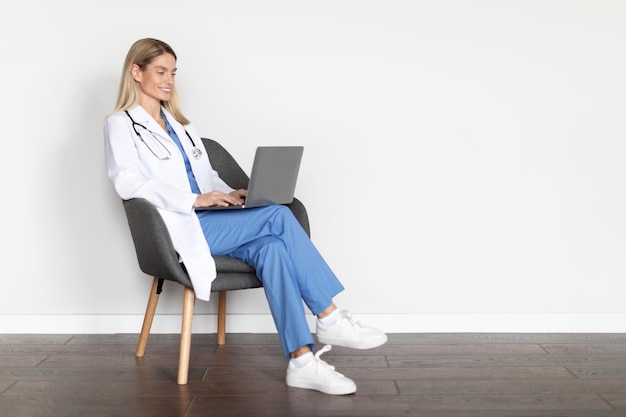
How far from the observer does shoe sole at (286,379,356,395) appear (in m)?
2.42

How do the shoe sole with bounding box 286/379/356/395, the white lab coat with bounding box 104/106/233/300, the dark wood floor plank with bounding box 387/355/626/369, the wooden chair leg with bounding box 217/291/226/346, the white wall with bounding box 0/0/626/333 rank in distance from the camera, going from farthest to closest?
the white wall with bounding box 0/0/626/333 → the wooden chair leg with bounding box 217/291/226/346 → the dark wood floor plank with bounding box 387/355/626/369 → the white lab coat with bounding box 104/106/233/300 → the shoe sole with bounding box 286/379/356/395

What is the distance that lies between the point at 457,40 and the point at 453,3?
0.52 ft

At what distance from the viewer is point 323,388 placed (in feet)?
8.02

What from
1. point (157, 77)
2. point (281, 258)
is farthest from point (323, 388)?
point (157, 77)

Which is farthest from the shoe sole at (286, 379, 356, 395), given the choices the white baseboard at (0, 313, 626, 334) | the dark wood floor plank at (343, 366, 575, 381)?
the white baseboard at (0, 313, 626, 334)

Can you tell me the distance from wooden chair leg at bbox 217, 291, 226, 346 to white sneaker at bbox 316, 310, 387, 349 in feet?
2.02

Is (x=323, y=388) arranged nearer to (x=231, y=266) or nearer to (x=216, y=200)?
(x=231, y=266)

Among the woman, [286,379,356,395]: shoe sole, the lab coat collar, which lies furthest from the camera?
the lab coat collar

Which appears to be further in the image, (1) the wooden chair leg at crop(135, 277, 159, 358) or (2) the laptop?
(1) the wooden chair leg at crop(135, 277, 159, 358)

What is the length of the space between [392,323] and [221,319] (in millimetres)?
746

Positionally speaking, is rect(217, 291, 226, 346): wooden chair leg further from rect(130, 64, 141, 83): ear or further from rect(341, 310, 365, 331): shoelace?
rect(130, 64, 141, 83): ear

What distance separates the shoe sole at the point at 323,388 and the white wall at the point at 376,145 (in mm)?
854

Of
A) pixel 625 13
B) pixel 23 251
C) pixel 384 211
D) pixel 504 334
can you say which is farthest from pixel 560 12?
pixel 23 251

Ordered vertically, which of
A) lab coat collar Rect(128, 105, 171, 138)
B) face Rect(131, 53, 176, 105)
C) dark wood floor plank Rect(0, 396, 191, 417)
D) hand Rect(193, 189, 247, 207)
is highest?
face Rect(131, 53, 176, 105)
